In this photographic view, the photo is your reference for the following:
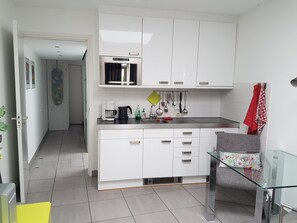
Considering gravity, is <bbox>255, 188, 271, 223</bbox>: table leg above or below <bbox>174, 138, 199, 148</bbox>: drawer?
→ below

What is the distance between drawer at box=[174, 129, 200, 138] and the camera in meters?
3.13

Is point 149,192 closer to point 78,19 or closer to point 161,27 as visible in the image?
point 161,27

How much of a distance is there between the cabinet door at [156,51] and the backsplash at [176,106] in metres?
0.39

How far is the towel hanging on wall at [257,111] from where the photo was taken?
9.03 feet

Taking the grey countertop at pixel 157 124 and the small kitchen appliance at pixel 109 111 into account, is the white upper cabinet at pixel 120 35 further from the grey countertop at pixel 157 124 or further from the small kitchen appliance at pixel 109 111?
the grey countertop at pixel 157 124

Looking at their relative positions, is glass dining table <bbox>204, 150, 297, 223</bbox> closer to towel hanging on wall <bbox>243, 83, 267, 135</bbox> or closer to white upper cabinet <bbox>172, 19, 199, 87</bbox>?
towel hanging on wall <bbox>243, 83, 267, 135</bbox>

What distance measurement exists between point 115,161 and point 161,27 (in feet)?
6.23

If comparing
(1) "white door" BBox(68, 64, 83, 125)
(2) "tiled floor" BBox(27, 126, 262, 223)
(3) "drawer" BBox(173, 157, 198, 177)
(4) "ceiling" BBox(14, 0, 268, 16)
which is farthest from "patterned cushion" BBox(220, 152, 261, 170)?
(1) "white door" BBox(68, 64, 83, 125)

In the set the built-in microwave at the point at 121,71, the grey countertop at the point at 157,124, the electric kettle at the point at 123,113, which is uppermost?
the built-in microwave at the point at 121,71

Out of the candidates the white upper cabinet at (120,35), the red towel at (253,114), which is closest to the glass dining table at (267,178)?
the red towel at (253,114)

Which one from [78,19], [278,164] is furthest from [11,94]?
[278,164]

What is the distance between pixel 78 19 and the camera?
318 cm

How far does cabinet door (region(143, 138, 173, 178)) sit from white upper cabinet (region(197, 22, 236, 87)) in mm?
1012

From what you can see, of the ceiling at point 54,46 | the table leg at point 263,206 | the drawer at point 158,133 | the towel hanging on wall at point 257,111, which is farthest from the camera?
the ceiling at point 54,46
